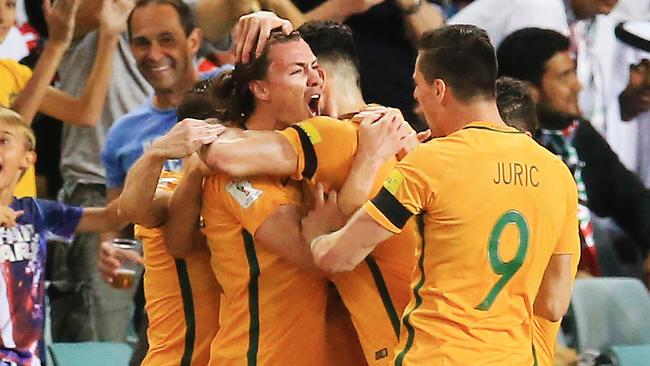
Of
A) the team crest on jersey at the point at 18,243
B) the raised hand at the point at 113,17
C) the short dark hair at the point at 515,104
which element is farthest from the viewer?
the raised hand at the point at 113,17

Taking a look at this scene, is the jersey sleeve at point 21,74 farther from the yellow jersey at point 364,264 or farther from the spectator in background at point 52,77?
the yellow jersey at point 364,264

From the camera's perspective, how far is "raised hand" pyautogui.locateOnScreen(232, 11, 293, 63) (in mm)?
4387

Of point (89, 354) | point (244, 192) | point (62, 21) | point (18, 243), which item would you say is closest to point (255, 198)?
point (244, 192)

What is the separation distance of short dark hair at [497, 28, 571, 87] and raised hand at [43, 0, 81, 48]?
78.1 inches

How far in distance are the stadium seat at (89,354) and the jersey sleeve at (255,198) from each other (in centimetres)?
158

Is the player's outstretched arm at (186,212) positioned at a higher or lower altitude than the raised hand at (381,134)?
lower

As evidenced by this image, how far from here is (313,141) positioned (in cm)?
418

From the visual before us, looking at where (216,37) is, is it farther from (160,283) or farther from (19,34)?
(160,283)

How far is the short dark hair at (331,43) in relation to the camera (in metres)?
4.64

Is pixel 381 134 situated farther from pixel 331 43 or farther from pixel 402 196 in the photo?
pixel 331 43

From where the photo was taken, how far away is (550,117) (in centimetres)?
685

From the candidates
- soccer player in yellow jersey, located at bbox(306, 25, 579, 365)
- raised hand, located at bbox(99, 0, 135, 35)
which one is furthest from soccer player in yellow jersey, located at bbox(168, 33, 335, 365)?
raised hand, located at bbox(99, 0, 135, 35)

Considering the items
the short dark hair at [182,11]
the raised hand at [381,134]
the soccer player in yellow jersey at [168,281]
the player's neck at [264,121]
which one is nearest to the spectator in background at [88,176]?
the short dark hair at [182,11]

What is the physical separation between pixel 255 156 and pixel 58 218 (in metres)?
1.64
